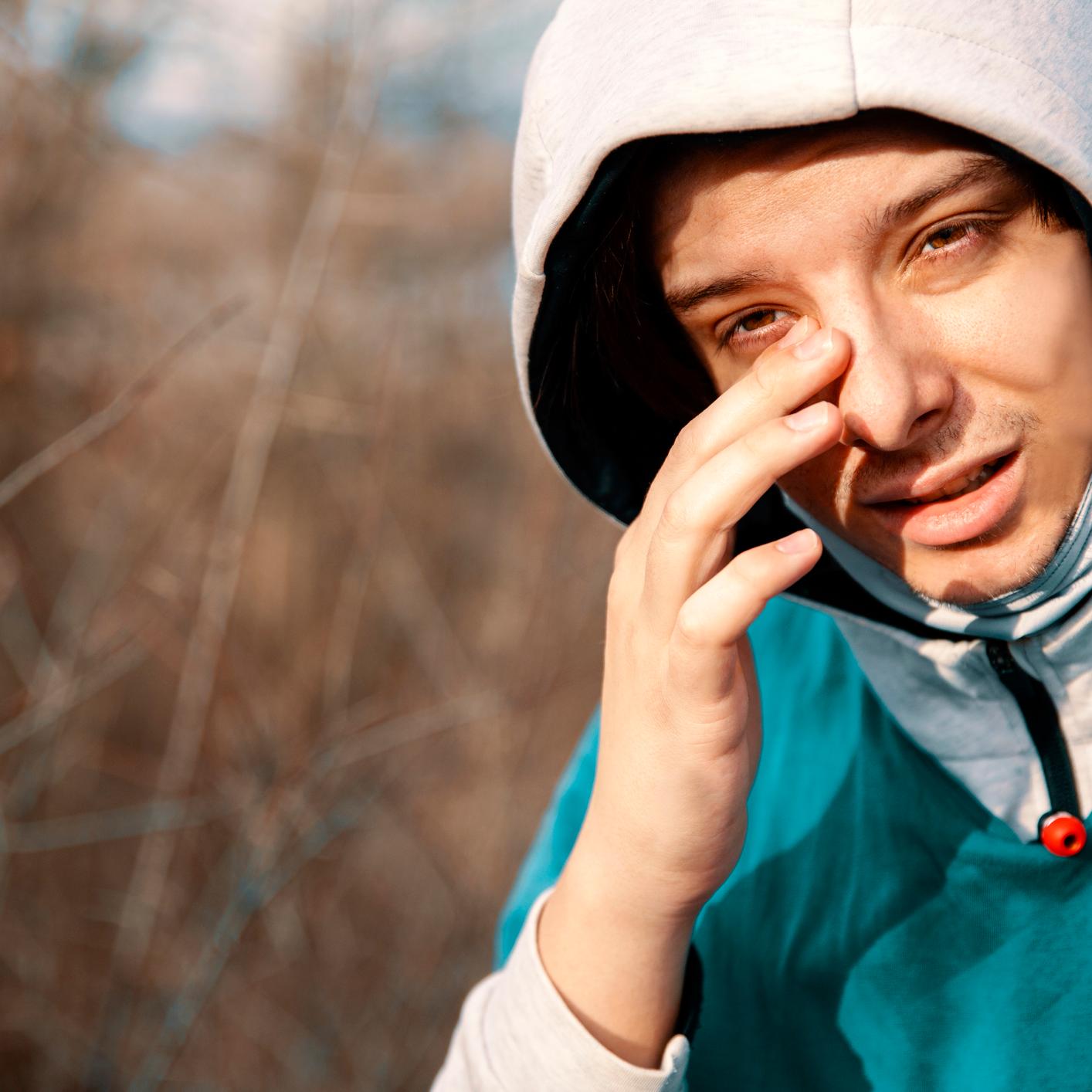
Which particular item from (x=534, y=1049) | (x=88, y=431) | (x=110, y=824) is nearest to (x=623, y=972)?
(x=534, y=1049)

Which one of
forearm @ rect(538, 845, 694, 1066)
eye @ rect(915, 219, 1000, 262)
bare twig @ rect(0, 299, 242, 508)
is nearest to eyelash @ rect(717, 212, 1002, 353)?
eye @ rect(915, 219, 1000, 262)

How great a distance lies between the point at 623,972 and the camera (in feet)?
4.02

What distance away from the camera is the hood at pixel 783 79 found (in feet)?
3.40

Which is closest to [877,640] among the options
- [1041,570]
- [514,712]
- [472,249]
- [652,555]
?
[1041,570]

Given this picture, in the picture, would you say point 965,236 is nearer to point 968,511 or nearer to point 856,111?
point 856,111

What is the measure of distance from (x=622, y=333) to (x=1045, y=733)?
0.75m

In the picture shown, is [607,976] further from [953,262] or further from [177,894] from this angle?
[177,894]

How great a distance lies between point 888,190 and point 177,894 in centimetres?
289

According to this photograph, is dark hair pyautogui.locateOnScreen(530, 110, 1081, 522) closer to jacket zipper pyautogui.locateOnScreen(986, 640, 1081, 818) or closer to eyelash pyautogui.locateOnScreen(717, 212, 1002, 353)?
eyelash pyautogui.locateOnScreen(717, 212, 1002, 353)

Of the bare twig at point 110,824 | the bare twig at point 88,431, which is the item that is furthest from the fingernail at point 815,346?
the bare twig at point 110,824

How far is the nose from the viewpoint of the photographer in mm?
1096

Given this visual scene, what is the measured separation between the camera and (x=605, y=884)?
1.24 meters

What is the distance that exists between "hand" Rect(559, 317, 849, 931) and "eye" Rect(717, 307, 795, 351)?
28mm

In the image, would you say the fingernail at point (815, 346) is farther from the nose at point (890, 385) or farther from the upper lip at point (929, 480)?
the upper lip at point (929, 480)
